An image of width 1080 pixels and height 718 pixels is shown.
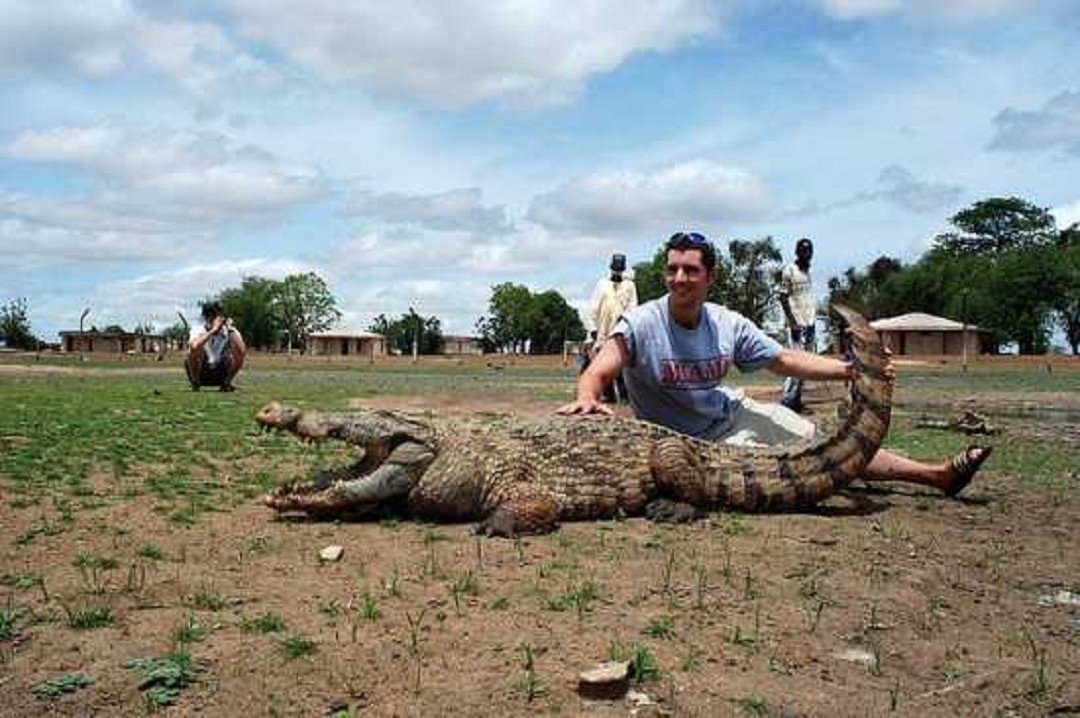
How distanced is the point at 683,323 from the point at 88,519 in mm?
4214

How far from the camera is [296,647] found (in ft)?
12.6

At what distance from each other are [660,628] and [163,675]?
2032 millimetres

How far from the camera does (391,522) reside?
6.21 meters

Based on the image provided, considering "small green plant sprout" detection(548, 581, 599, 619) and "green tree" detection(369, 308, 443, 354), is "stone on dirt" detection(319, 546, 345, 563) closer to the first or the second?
"small green plant sprout" detection(548, 581, 599, 619)

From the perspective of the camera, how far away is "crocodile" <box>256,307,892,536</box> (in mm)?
6180

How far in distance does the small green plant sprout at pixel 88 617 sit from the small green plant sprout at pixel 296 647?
82 cm

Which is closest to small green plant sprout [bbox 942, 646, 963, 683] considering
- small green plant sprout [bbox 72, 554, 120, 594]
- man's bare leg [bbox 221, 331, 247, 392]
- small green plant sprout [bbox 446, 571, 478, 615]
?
small green plant sprout [bbox 446, 571, 478, 615]

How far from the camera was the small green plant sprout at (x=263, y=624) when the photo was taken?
160 inches

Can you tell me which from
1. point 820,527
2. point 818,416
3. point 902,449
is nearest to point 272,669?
point 820,527

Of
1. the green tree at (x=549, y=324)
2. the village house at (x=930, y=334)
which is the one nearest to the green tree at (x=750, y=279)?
the village house at (x=930, y=334)

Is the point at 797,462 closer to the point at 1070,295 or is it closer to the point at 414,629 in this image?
the point at 414,629

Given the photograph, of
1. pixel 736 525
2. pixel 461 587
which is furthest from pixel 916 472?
pixel 461 587

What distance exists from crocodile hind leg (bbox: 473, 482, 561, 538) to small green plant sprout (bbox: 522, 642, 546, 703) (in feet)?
6.51

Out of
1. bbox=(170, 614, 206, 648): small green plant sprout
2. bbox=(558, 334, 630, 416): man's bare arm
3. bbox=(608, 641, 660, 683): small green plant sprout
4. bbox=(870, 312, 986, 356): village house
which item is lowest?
bbox=(608, 641, 660, 683): small green plant sprout
